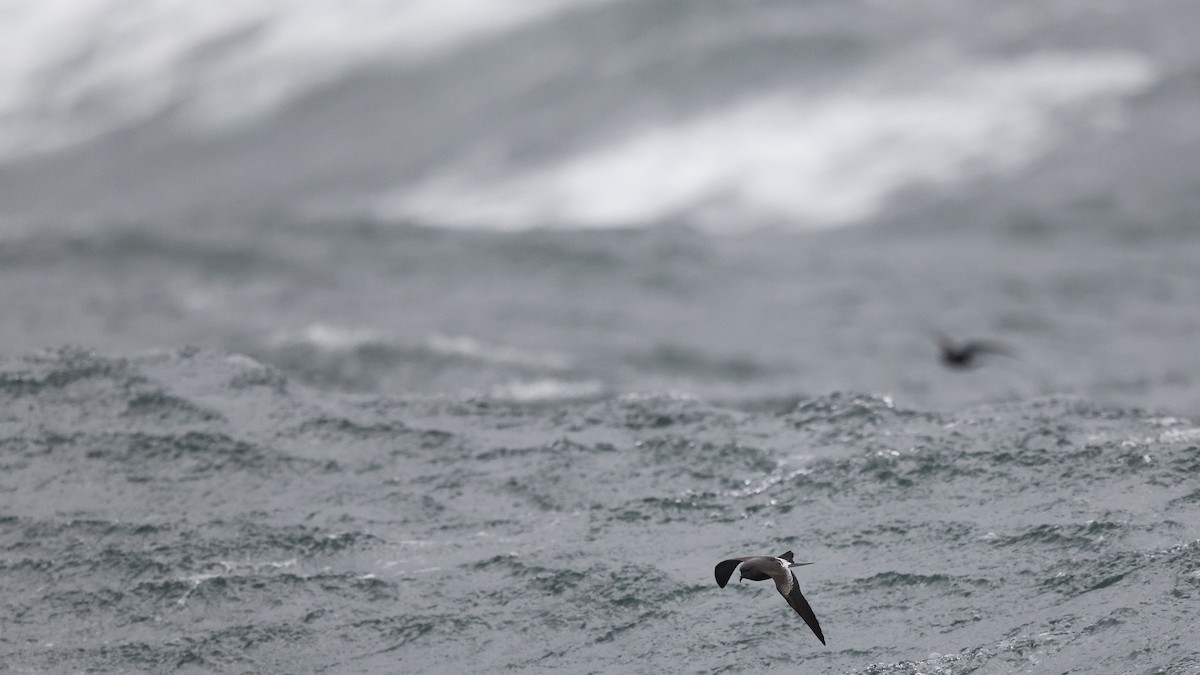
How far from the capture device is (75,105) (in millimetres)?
34344

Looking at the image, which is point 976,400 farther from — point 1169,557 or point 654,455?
point 1169,557

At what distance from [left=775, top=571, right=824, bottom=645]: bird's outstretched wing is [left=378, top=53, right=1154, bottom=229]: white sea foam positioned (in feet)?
52.9

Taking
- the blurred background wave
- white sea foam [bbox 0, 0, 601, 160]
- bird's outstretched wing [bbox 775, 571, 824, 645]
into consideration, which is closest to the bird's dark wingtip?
bird's outstretched wing [bbox 775, 571, 824, 645]

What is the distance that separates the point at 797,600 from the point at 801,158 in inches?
716

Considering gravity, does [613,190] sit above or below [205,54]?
below

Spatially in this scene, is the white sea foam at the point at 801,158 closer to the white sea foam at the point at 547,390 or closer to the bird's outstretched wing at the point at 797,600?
the white sea foam at the point at 547,390

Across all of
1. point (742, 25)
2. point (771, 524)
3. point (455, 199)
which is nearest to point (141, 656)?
point (771, 524)

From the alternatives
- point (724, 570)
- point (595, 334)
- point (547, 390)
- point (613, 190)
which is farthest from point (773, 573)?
point (613, 190)

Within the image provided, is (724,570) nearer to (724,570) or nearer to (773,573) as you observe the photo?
(724,570)

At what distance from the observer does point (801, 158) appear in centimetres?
2944

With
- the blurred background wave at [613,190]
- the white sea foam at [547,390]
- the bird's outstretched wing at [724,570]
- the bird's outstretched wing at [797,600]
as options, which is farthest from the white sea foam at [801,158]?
the bird's outstretched wing at [797,600]

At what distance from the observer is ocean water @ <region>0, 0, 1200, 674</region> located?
14.4m

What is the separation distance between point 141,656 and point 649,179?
1715 centimetres

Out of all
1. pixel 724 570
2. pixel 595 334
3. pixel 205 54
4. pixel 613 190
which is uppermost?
pixel 205 54
